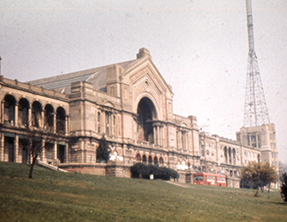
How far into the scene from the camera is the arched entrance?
9431 cm

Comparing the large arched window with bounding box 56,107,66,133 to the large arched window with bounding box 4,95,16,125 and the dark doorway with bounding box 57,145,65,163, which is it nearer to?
the dark doorway with bounding box 57,145,65,163

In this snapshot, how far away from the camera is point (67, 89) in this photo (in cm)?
8638

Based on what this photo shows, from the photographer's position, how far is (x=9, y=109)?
6581cm

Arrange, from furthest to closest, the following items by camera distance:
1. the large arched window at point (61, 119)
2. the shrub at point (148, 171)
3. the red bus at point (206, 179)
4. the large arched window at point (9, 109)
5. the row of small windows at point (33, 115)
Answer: the red bus at point (206, 179) < the large arched window at point (61, 119) < the shrub at point (148, 171) < the row of small windows at point (33, 115) < the large arched window at point (9, 109)

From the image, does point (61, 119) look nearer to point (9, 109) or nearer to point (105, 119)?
point (105, 119)

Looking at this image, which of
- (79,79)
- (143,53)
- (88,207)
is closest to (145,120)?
(143,53)

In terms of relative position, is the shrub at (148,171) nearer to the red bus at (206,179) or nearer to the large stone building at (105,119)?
the large stone building at (105,119)

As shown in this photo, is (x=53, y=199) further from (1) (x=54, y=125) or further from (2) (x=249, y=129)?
(2) (x=249, y=129)

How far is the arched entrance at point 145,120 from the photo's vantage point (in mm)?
94312

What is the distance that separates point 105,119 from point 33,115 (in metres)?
14.0

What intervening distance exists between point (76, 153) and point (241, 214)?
4032 cm

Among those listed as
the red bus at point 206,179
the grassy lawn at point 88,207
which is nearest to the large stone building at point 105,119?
the red bus at point 206,179

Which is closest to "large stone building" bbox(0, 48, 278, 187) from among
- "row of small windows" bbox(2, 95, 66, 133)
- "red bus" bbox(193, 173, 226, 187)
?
"row of small windows" bbox(2, 95, 66, 133)

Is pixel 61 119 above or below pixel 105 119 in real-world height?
below
